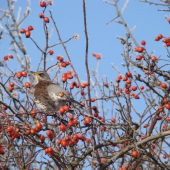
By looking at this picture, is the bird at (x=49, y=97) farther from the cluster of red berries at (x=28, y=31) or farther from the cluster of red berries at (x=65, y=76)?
the cluster of red berries at (x=28, y=31)

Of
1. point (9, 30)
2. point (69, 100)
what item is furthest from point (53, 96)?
point (9, 30)

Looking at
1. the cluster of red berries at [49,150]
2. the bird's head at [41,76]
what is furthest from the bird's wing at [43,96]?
the cluster of red berries at [49,150]

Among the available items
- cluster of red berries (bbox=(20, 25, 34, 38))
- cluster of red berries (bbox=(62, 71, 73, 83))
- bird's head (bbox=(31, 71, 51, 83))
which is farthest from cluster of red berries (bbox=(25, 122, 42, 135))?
bird's head (bbox=(31, 71, 51, 83))

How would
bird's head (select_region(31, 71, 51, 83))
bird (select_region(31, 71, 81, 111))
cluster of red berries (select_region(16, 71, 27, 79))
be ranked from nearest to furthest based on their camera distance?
cluster of red berries (select_region(16, 71, 27, 79)), bird (select_region(31, 71, 81, 111)), bird's head (select_region(31, 71, 51, 83))

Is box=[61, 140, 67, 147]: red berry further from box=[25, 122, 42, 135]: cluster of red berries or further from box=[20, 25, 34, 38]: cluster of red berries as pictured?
box=[20, 25, 34, 38]: cluster of red berries

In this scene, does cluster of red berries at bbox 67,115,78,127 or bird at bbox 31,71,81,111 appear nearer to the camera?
cluster of red berries at bbox 67,115,78,127

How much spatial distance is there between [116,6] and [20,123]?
360cm

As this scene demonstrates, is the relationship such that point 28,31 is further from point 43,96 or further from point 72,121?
point 72,121

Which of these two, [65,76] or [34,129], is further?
[65,76]

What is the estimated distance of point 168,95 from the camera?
4703mm

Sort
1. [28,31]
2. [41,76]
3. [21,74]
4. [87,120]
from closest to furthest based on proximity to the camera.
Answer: [87,120] < [21,74] < [28,31] < [41,76]

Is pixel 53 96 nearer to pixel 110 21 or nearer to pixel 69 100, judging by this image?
pixel 69 100

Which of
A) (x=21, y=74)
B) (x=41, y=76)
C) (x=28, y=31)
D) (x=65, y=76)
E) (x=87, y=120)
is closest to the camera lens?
(x=87, y=120)

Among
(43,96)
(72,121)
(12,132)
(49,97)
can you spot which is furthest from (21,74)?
(72,121)
